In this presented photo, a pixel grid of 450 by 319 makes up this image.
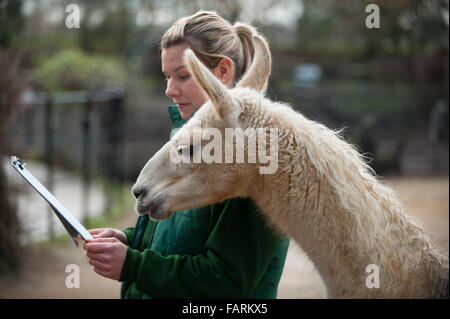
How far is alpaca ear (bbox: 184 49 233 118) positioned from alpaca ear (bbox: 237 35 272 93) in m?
0.28

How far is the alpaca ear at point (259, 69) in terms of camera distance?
2443mm

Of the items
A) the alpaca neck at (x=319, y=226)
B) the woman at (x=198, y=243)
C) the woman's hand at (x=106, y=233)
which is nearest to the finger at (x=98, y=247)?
the woman at (x=198, y=243)

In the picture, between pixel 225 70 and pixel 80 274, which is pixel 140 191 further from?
pixel 80 274

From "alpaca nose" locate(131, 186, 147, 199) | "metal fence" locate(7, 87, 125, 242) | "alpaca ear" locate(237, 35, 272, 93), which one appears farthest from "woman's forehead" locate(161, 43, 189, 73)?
"metal fence" locate(7, 87, 125, 242)

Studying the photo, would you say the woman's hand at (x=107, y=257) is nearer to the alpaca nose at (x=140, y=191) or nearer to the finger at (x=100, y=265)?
the finger at (x=100, y=265)

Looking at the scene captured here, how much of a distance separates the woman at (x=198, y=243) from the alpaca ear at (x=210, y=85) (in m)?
0.33

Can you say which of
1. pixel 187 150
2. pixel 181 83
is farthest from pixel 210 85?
pixel 181 83

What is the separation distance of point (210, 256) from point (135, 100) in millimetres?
13184

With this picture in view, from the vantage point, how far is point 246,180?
7.34 feet

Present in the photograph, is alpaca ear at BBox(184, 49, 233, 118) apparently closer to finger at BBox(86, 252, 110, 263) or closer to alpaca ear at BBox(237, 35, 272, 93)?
alpaca ear at BBox(237, 35, 272, 93)

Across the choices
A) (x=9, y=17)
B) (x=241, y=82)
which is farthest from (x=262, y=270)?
(x=9, y=17)

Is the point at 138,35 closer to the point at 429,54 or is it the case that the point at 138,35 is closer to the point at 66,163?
the point at 66,163

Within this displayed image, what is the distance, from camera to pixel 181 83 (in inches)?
97.5

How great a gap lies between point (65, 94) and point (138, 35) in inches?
220
